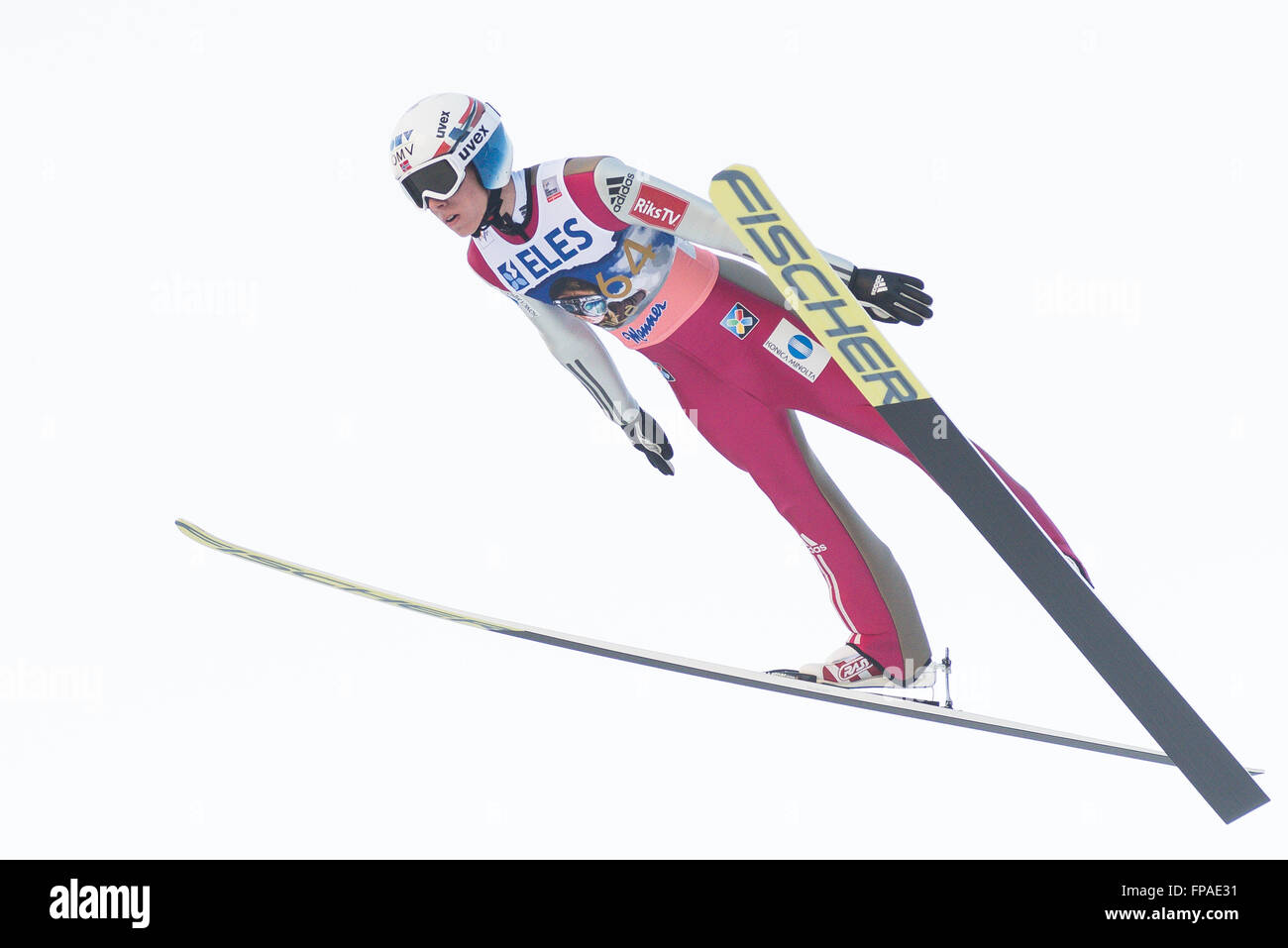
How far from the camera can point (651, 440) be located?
3.76 metres

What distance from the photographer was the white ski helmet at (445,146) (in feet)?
10.9

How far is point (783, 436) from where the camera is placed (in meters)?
3.64

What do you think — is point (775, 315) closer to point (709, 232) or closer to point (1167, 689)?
point (709, 232)

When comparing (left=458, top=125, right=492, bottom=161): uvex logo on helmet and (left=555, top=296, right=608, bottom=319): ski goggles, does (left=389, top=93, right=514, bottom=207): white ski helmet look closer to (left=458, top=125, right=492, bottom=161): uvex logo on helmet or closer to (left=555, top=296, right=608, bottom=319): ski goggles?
(left=458, top=125, right=492, bottom=161): uvex logo on helmet

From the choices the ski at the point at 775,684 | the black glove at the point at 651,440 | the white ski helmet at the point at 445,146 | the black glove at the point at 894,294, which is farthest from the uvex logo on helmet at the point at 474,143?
the ski at the point at 775,684

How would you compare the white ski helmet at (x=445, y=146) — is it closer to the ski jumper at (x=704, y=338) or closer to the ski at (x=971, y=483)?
the ski jumper at (x=704, y=338)

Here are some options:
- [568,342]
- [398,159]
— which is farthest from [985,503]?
[398,159]

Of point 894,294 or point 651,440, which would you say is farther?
point 651,440

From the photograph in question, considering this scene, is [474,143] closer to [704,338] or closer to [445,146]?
[445,146]

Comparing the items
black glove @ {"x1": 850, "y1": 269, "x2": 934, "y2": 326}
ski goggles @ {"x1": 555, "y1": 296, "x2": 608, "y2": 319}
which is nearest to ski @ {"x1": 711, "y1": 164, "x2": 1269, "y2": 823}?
black glove @ {"x1": 850, "y1": 269, "x2": 934, "y2": 326}

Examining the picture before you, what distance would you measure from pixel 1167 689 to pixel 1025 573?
16.7 inches

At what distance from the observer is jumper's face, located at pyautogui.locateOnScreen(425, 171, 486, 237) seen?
3.38m

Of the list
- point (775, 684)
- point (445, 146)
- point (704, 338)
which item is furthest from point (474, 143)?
point (775, 684)

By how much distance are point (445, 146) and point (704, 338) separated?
78cm
